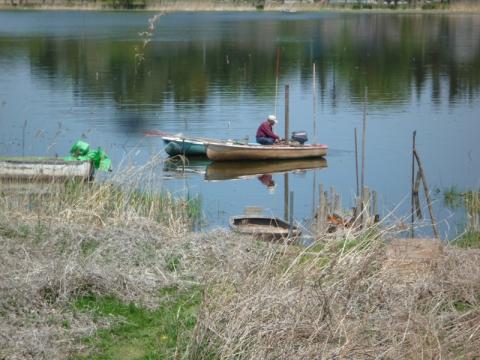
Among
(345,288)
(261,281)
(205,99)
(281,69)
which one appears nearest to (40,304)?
(261,281)

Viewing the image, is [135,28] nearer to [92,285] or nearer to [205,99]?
[205,99]

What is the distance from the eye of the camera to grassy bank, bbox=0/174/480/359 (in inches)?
267

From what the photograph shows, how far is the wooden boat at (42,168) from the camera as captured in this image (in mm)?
18000

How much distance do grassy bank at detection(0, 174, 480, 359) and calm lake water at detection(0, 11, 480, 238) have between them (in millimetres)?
2910

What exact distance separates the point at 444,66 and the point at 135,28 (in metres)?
27.0

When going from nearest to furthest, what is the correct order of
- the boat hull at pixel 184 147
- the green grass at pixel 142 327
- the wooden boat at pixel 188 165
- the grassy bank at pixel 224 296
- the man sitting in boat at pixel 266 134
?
the grassy bank at pixel 224 296
the green grass at pixel 142 327
the wooden boat at pixel 188 165
the boat hull at pixel 184 147
the man sitting in boat at pixel 266 134

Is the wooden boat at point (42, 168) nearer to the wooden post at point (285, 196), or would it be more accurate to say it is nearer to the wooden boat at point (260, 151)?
the wooden post at point (285, 196)

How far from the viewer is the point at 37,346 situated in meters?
7.18

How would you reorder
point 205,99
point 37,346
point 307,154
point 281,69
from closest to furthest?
point 37,346, point 307,154, point 205,99, point 281,69

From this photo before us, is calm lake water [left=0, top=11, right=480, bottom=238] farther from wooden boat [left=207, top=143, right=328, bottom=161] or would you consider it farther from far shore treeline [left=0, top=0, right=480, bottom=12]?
far shore treeline [left=0, top=0, right=480, bottom=12]

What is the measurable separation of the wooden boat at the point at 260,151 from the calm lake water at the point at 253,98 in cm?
60

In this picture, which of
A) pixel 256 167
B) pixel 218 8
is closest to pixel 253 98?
pixel 256 167

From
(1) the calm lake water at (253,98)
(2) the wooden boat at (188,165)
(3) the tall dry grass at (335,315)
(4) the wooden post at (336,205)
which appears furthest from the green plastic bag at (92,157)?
(3) the tall dry grass at (335,315)

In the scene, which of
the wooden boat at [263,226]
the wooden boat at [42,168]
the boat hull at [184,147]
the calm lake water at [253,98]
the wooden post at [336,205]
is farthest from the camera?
the boat hull at [184,147]
